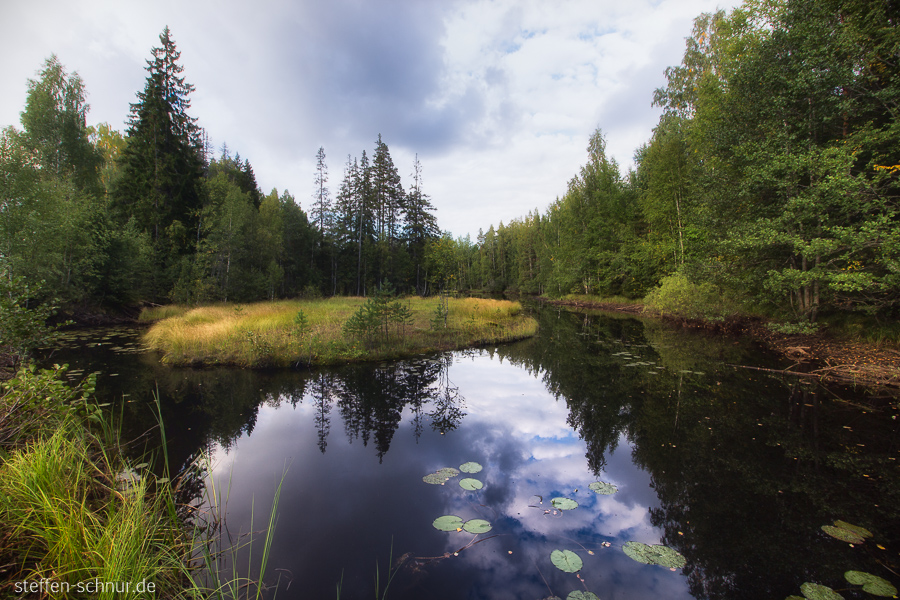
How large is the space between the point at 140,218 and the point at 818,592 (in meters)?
30.8

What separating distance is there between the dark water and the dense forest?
12.8 ft

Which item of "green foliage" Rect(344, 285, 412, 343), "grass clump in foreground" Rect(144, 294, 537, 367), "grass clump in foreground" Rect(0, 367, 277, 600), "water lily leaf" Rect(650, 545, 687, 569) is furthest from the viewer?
"green foliage" Rect(344, 285, 412, 343)

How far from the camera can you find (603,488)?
15.0 ft

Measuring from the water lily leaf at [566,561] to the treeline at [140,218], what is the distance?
15.1 metres

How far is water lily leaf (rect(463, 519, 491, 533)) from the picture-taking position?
3.72 metres

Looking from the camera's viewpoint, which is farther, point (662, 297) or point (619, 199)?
point (619, 199)

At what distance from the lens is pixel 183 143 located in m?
23.9

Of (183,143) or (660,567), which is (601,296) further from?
(183,143)

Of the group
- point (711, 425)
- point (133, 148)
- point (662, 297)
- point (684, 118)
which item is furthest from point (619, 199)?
point (133, 148)

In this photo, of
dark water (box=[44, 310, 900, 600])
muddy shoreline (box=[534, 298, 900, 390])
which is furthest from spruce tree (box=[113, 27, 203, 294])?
muddy shoreline (box=[534, 298, 900, 390])

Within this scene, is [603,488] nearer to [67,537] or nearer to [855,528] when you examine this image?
[855,528]

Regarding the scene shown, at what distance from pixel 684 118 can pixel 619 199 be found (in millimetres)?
8805

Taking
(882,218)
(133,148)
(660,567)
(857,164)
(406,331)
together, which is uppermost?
(133,148)

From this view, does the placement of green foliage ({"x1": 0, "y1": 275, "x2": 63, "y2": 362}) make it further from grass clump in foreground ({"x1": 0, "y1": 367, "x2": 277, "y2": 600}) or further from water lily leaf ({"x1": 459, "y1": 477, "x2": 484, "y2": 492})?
water lily leaf ({"x1": 459, "y1": 477, "x2": 484, "y2": 492})
